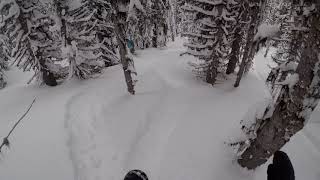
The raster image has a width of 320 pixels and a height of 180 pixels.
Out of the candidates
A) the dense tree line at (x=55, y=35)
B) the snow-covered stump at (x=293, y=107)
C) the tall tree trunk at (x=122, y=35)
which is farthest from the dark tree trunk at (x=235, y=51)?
the snow-covered stump at (x=293, y=107)

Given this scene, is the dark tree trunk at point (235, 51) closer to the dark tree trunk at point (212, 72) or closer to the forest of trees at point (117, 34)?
the forest of trees at point (117, 34)

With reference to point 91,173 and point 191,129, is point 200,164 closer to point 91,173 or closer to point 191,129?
point 191,129

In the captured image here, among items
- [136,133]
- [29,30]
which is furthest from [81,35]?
[136,133]

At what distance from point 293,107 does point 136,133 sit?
5672 millimetres

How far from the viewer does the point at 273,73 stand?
5875mm

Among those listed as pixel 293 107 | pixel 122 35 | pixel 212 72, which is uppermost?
pixel 293 107

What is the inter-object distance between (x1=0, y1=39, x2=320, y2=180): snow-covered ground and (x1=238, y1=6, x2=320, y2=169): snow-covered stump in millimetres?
1270

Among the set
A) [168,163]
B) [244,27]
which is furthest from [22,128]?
[244,27]

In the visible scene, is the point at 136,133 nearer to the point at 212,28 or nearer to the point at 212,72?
the point at 212,72

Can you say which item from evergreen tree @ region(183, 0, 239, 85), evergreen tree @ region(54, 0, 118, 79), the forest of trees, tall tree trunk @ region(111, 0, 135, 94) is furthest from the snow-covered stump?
evergreen tree @ region(54, 0, 118, 79)

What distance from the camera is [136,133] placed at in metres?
9.70

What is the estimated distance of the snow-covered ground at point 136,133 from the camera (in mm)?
7715

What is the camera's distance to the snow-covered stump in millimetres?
4633

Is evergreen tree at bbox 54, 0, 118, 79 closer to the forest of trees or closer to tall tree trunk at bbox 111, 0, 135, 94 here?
the forest of trees
